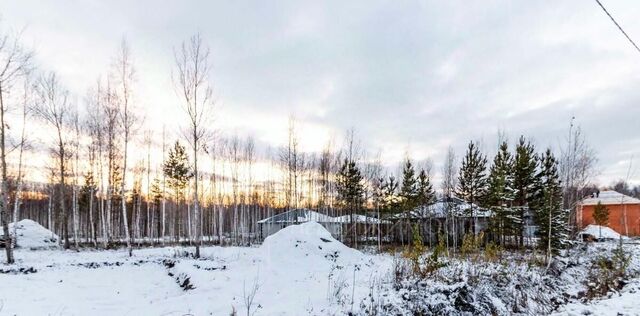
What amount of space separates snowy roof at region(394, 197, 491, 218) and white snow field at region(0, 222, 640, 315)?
53.8ft

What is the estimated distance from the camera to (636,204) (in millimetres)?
42406

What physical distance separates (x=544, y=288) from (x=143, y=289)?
11565 millimetres

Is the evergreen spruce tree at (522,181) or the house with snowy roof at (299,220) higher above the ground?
the evergreen spruce tree at (522,181)

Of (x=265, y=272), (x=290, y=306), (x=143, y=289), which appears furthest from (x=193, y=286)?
(x=290, y=306)

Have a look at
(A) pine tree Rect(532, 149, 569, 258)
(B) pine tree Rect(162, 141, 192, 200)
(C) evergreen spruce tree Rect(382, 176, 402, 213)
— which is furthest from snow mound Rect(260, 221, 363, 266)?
(B) pine tree Rect(162, 141, 192, 200)

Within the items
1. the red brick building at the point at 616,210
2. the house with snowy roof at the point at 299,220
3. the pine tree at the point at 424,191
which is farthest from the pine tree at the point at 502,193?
the red brick building at the point at 616,210

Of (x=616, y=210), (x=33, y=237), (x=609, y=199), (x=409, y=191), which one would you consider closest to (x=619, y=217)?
(x=616, y=210)

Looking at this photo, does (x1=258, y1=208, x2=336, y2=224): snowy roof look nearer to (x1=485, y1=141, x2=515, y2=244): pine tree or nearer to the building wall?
(x1=485, y1=141, x2=515, y2=244): pine tree

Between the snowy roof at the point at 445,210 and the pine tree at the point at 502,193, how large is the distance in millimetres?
2591

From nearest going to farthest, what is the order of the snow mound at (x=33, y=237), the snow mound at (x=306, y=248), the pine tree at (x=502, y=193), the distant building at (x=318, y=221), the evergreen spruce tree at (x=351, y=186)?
the snow mound at (x=306, y=248) → the snow mound at (x=33, y=237) → the pine tree at (x=502, y=193) → the evergreen spruce tree at (x=351, y=186) → the distant building at (x=318, y=221)

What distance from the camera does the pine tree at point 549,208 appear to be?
21422 millimetres

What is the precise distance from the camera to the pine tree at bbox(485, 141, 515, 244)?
25.4 metres

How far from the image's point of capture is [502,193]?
25.3 m

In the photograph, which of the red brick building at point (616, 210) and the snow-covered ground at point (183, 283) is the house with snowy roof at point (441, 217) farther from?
the red brick building at point (616, 210)
